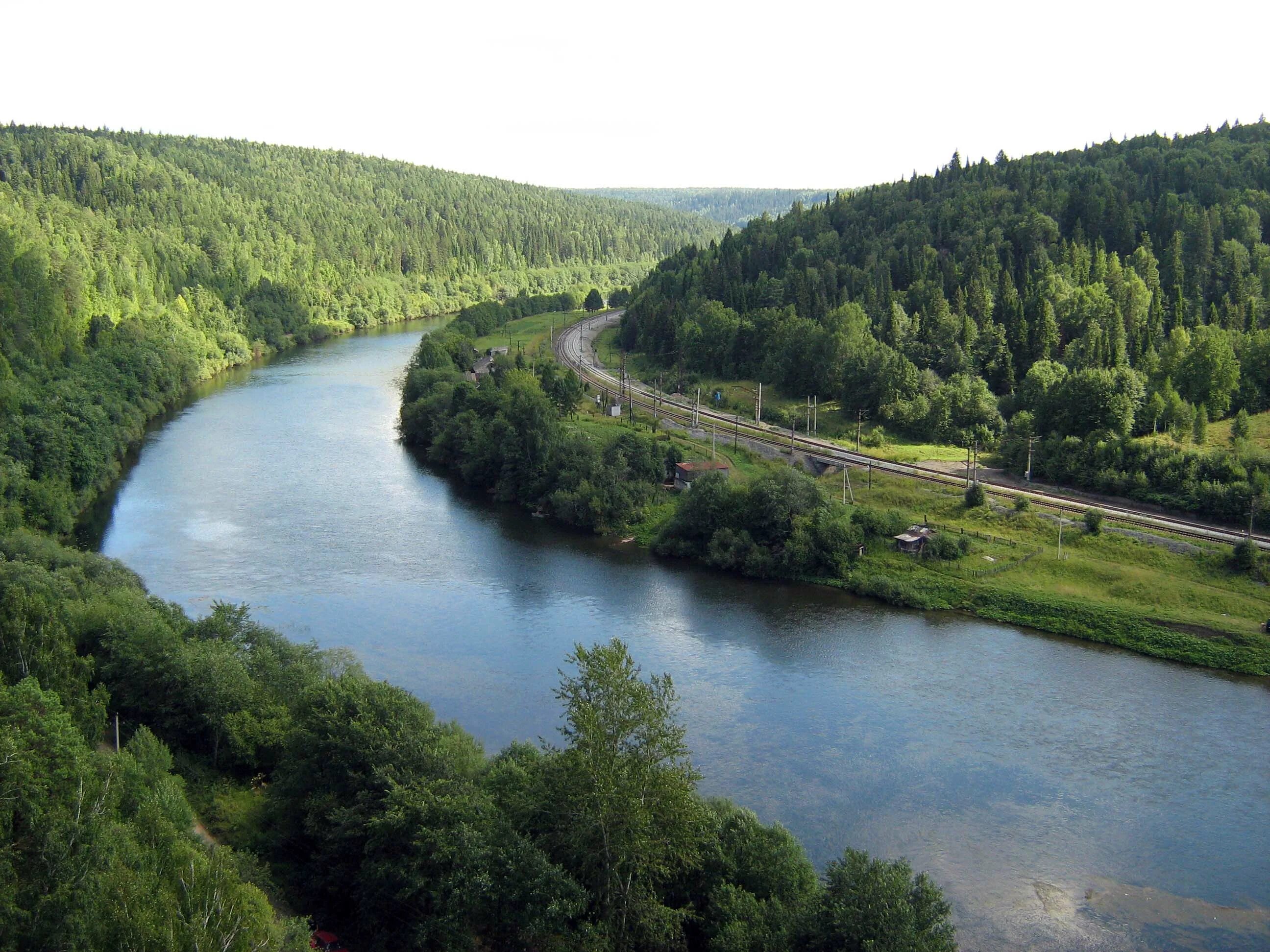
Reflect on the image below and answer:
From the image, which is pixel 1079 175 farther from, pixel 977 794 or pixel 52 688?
pixel 52 688

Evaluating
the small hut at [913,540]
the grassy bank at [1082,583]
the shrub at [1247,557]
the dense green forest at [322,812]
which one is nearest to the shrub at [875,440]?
the grassy bank at [1082,583]

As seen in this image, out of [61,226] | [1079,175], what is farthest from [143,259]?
[1079,175]

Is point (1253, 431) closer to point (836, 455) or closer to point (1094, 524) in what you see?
point (1094, 524)

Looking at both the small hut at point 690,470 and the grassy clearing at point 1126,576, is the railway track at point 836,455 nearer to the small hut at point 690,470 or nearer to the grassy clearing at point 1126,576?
the grassy clearing at point 1126,576

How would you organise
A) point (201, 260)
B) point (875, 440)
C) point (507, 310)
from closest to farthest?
point (875, 440) → point (201, 260) → point (507, 310)

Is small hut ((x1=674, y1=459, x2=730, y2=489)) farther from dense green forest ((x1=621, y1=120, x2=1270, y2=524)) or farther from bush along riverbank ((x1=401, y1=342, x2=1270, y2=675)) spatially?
dense green forest ((x1=621, y1=120, x2=1270, y2=524))

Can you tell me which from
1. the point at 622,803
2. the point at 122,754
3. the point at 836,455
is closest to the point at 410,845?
the point at 622,803

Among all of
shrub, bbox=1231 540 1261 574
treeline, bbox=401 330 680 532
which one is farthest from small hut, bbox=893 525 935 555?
treeline, bbox=401 330 680 532
